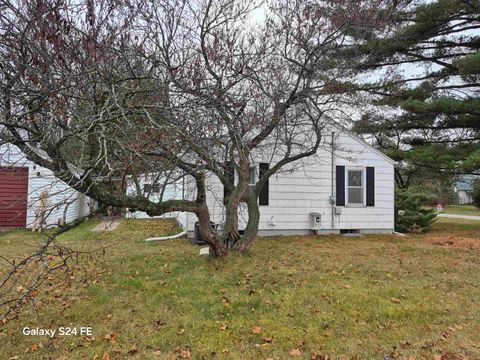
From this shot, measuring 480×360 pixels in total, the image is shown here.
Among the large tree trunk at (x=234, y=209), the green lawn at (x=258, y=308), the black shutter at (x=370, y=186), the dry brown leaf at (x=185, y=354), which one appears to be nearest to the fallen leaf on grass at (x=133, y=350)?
the green lawn at (x=258, y=308)

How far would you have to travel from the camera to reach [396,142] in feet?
49.9

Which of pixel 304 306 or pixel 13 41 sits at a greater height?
pixel 13 41

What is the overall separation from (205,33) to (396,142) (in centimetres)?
1185

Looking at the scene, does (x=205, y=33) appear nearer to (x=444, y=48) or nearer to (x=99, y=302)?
(x=99, y=302)

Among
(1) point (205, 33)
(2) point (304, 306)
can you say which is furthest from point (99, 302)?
(1) point (205, 33)

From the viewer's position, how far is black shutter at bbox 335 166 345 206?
10.2 m

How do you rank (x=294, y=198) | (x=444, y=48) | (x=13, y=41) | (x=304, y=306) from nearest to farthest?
(x=13, y=41) → (x=304, y=306) → (x=294, y=198) → (x=444, y=48)

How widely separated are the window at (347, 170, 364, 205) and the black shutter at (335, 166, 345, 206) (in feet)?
0.88

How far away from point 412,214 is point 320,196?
4.19m

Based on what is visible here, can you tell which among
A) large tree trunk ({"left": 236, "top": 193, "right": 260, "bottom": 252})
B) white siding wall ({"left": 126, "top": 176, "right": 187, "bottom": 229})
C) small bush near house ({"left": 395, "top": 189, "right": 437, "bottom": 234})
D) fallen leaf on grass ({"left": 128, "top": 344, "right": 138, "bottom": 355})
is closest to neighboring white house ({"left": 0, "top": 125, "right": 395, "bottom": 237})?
white siding wall ({"left": 126, "top": 176, "right": 187, "bottom": 229})

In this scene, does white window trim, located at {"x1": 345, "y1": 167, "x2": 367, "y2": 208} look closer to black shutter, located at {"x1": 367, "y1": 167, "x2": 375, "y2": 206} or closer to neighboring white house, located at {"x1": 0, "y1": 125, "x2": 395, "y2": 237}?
neighboring white house, located at {"x1": 0, "y1": 125, "x2": 395, "y2": 237}

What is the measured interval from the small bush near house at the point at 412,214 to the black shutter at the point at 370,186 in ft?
7.27

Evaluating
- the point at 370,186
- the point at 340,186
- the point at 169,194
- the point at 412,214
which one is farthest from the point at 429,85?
the point at 169,194

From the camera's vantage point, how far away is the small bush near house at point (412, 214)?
11.8m
